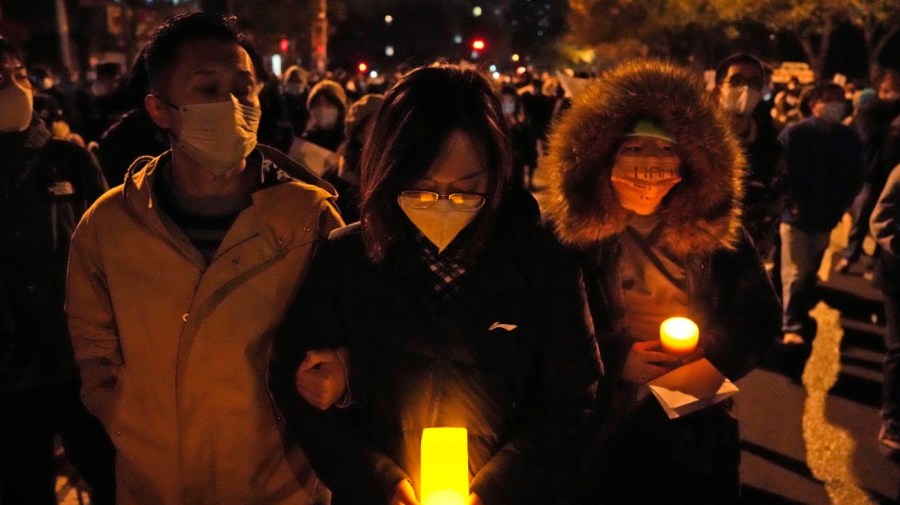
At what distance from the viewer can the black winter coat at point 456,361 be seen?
195 centimetres

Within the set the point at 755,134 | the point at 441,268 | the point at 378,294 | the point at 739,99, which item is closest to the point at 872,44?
the point at 755,134

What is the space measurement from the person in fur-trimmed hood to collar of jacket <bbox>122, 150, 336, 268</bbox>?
40.4 inches

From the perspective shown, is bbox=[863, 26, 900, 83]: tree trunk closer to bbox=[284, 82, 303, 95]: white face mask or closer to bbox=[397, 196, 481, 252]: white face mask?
bbox=[284, 82, 303, 95]: white face mask

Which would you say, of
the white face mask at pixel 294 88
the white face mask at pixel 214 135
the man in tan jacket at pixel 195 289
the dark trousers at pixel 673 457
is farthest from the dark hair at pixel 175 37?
the white face mask at pixel 294 88

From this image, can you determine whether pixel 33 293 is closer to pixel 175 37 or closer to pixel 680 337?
pixel 175 37

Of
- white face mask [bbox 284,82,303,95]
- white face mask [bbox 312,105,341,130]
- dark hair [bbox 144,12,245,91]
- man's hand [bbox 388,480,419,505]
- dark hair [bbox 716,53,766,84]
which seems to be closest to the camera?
man's hand [bbox 388,480,419,505]

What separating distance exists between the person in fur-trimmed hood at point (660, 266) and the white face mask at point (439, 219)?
84 cm

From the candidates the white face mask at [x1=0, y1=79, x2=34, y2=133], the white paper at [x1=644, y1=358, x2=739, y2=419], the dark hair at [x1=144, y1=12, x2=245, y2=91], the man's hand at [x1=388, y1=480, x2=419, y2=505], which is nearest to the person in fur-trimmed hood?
the white paper at [x1=644, y1=358, x2=739, y2=419]

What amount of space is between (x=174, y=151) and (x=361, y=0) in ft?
198

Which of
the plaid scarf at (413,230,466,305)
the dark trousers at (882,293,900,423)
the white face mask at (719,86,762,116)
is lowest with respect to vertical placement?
the dark trousers at (882,293,900,423)

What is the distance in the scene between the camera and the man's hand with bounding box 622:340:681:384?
2488 millimetres

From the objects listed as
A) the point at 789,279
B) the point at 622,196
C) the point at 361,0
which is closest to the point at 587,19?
the point at 361,0

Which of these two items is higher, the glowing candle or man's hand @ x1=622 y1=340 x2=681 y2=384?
the glowing candle

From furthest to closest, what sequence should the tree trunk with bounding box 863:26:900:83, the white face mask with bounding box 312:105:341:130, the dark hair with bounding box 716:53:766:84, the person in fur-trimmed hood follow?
the tree trunk with bounding box 863:26:900:83 < the white face mask with bounding box 312:105:341:130 < the dark hair with bounding box 716:53:766:84 < the person in fur-trimmed hood
